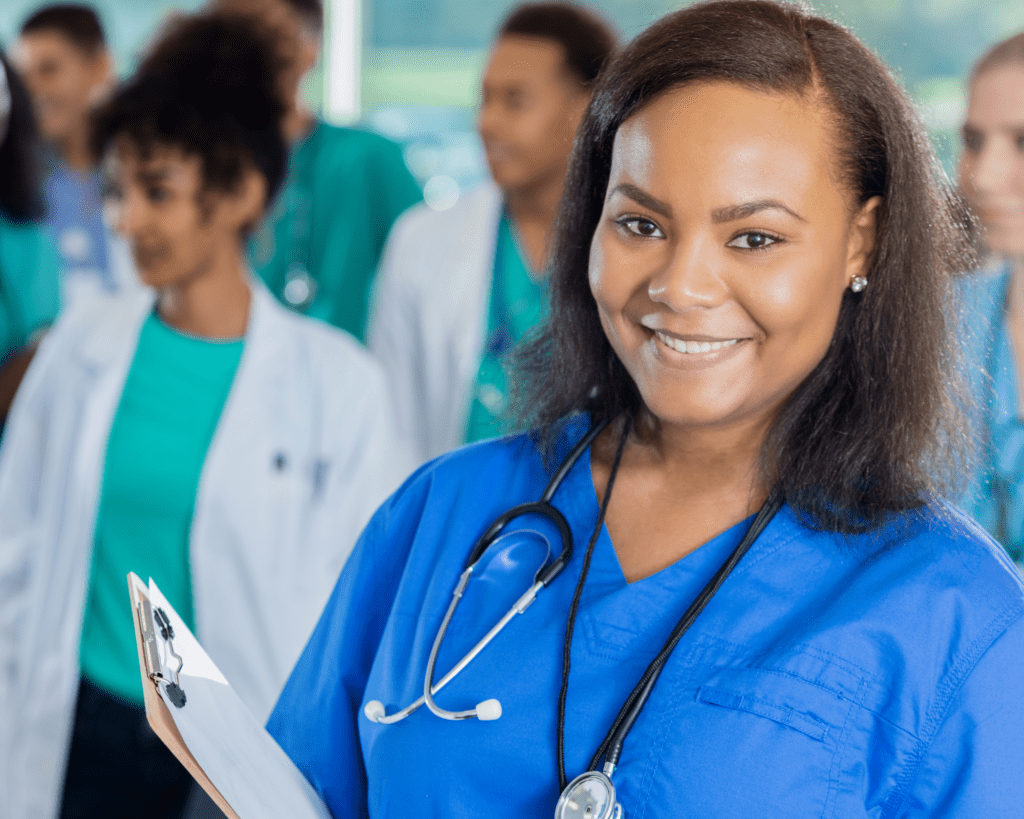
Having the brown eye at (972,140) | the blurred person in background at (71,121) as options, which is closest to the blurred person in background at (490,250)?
the brown eye at (972,140)

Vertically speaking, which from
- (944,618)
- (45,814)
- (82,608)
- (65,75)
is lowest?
(45,814)

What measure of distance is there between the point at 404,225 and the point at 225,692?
5.30ft

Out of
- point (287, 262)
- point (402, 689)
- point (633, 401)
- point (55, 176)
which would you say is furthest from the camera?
point (55, 176)

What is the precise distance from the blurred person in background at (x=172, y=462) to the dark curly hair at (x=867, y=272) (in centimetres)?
95

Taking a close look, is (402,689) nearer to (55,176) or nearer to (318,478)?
(318,478)

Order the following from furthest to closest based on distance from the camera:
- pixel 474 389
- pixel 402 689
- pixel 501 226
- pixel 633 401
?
pixel 501 226, pixel 474 389, pixel 633 401, pixel 402 689

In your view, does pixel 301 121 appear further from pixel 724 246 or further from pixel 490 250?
pixel 724 246

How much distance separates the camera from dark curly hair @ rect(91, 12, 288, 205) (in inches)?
74.9

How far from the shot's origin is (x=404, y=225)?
2381mm

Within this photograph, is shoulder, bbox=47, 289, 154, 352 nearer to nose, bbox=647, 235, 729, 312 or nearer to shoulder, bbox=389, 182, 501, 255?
shoulder, bbox=389, 182, 501, 255

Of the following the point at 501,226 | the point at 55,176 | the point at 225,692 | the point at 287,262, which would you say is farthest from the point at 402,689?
the point at 55,176

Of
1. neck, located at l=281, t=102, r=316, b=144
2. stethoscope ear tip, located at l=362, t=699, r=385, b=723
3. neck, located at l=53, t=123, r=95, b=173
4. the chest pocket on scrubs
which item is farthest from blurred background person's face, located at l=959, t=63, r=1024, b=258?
neck, located at l=53, t=123, r=95, b=173

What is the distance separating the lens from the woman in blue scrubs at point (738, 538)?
789 millimetres

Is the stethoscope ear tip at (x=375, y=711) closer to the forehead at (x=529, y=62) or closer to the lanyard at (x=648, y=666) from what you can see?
the lanyard at (x=648, y=666)
